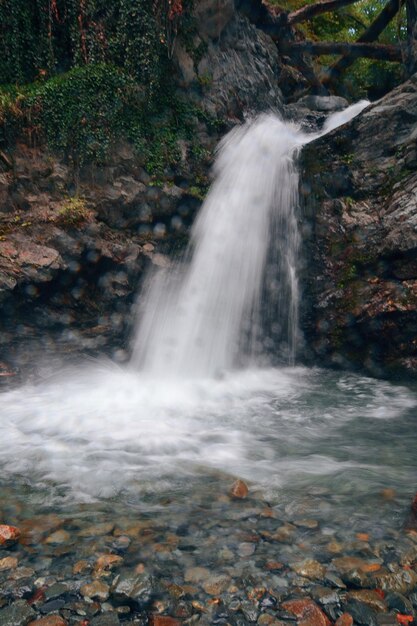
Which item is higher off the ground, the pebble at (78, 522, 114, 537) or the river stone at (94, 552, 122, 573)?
the pebble at (78, 522, 114, 537)

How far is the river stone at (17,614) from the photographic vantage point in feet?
6.62

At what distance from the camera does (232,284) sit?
833cm

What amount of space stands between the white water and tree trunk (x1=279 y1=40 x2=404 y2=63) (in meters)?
2.52

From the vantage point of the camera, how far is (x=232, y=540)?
8.85 ft

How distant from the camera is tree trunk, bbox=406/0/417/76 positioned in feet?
33.0

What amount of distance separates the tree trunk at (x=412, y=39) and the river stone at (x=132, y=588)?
1147 cm

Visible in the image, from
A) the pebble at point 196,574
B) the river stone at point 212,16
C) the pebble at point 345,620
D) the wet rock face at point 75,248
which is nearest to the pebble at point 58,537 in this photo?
the pebble at point 196,574

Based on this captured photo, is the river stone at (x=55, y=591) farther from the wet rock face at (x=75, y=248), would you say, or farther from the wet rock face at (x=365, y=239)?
the wet rock face at (x=365, y=239)

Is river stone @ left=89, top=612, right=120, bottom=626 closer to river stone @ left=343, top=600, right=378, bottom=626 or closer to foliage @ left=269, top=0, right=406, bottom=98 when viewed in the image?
river stone @ left=343, top=600, right=378, bottom=626

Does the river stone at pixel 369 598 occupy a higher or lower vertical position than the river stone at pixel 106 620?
higher

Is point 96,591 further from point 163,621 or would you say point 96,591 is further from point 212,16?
point 212,16

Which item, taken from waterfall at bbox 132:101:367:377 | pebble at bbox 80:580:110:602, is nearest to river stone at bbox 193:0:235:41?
waterfall at bbox 132:101:367:377

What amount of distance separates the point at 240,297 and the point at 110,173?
321cm

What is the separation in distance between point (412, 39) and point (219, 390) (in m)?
9.38
